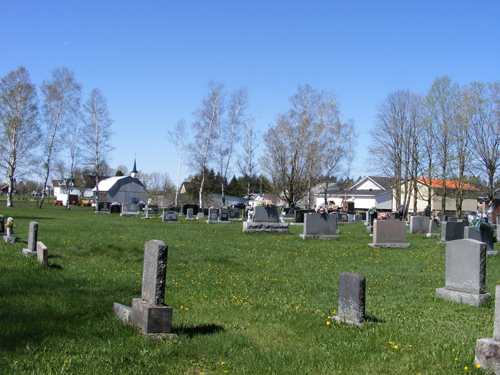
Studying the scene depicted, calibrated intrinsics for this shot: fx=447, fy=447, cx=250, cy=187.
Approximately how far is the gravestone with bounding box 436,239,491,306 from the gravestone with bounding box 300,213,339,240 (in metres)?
11.2

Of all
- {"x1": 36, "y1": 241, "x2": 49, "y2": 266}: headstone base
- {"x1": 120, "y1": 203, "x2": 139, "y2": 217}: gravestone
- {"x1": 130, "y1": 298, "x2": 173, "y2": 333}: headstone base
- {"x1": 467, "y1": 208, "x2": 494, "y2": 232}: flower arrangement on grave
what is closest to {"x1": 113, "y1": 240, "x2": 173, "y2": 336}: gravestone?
{"x1": 130, "y1": 298, "x2": 173, "y2": 333}: headstone base

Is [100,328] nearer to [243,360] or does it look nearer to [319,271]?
[243,360]

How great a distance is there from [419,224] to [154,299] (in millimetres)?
22418

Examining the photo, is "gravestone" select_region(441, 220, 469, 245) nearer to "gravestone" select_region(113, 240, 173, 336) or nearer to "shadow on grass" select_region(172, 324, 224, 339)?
"shadow on grass" select_region(172, 324, 224, 339)

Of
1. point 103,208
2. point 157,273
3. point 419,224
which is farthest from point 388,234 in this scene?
point 103,208

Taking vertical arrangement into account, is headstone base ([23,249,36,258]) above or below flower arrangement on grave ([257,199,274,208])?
below

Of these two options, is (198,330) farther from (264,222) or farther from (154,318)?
(264,222)

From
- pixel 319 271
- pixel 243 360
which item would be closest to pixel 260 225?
pixel 319 271

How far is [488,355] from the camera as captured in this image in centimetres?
461

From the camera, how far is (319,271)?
11.7 metres

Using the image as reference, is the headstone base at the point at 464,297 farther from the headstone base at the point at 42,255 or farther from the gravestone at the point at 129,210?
the gravestone at the point at 129,210

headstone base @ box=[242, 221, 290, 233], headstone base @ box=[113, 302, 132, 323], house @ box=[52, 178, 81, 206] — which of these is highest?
house @ box=[52, 178, 81, 206]

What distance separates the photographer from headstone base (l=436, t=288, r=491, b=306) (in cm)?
824

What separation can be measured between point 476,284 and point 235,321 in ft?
15.8
